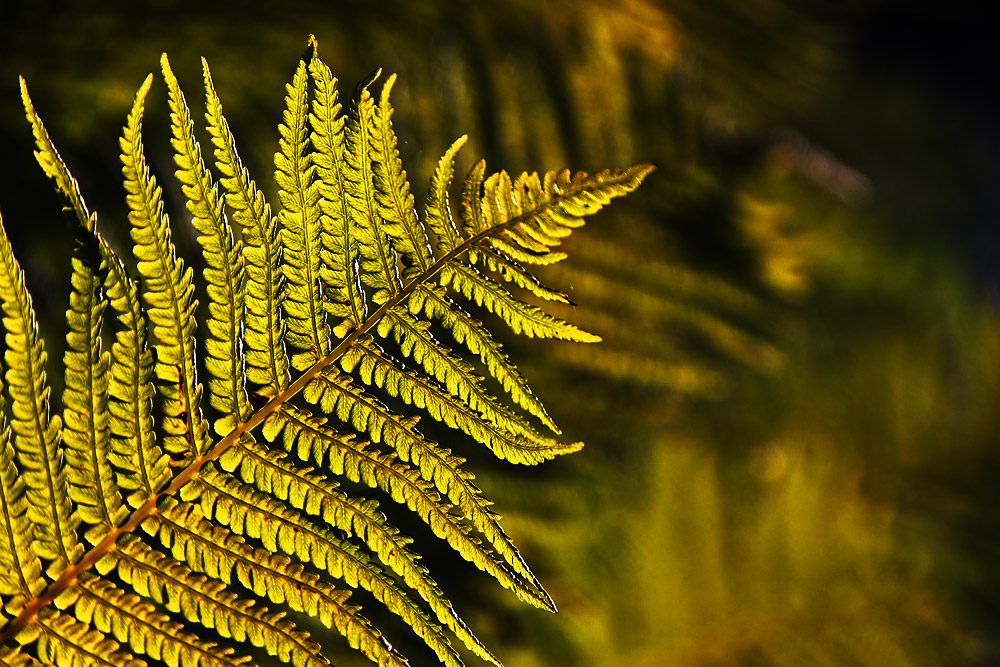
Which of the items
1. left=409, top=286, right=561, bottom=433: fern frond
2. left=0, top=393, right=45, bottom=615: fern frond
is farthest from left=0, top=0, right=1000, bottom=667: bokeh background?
left=409, top=286, right=561, bottom=433: fern frond

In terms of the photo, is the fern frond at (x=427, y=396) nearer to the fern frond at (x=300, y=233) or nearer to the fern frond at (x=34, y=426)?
the fern frond at (x=300, y=233)

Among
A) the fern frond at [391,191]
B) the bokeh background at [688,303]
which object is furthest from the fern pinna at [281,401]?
the bokeh background at [688,303]

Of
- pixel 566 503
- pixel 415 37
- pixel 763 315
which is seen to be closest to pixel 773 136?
pixel 763 315

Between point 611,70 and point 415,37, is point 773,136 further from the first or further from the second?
point 415,37

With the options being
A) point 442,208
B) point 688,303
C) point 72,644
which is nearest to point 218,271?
point 442,208

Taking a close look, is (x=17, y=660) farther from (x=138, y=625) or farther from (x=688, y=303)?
(x=688, y=303)

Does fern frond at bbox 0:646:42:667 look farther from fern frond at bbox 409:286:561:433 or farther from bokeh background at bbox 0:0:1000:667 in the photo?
bokeh background at bbox 0:0:1000:667

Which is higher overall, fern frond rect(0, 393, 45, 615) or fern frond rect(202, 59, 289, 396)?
fern frond rect(202, 59, 289, 396)
